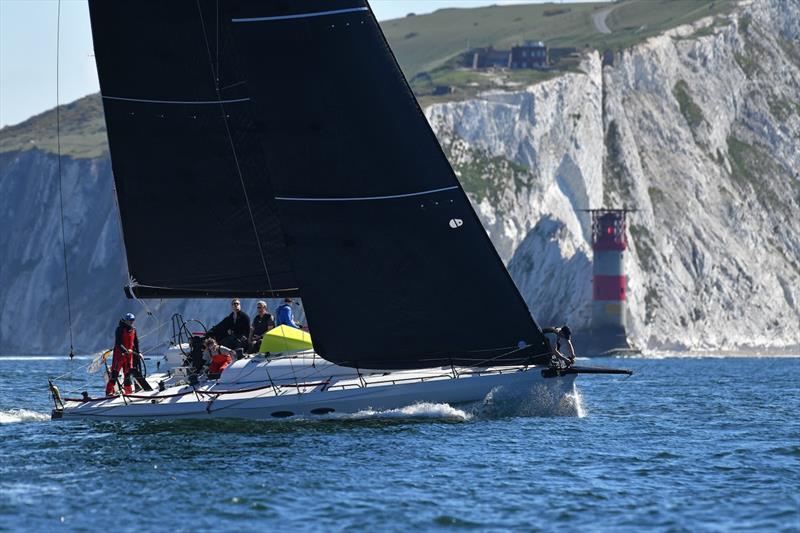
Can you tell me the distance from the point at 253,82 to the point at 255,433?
676cm

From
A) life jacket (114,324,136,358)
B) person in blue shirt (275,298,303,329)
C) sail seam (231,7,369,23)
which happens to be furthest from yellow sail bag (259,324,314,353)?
sail seam (231,7,369,23)

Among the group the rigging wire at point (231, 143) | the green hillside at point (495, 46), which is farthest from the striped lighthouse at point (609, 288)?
the rigging wire at point (231, 143)

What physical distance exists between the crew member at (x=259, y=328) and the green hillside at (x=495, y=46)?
87925 millimetres

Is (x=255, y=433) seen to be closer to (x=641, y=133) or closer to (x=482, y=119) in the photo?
(x=482, y=119)

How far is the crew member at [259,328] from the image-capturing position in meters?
29.9

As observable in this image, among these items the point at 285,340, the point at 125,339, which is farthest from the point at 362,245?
the point at 125,339

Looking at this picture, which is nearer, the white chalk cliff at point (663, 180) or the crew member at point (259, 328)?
the crew member at point (259, 328)

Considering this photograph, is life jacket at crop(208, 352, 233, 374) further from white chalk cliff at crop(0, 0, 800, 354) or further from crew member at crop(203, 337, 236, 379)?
white chalk cliff at crop(0, 0, 800, 354)

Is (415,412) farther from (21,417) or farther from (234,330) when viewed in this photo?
(21,417)

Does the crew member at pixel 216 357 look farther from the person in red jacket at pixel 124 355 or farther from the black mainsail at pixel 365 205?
the black mainsail at pixel 365 205

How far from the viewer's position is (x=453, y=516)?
18734mm

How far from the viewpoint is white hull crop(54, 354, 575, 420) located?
1073 inches

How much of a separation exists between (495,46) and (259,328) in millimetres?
146436

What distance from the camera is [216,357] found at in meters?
29.2
